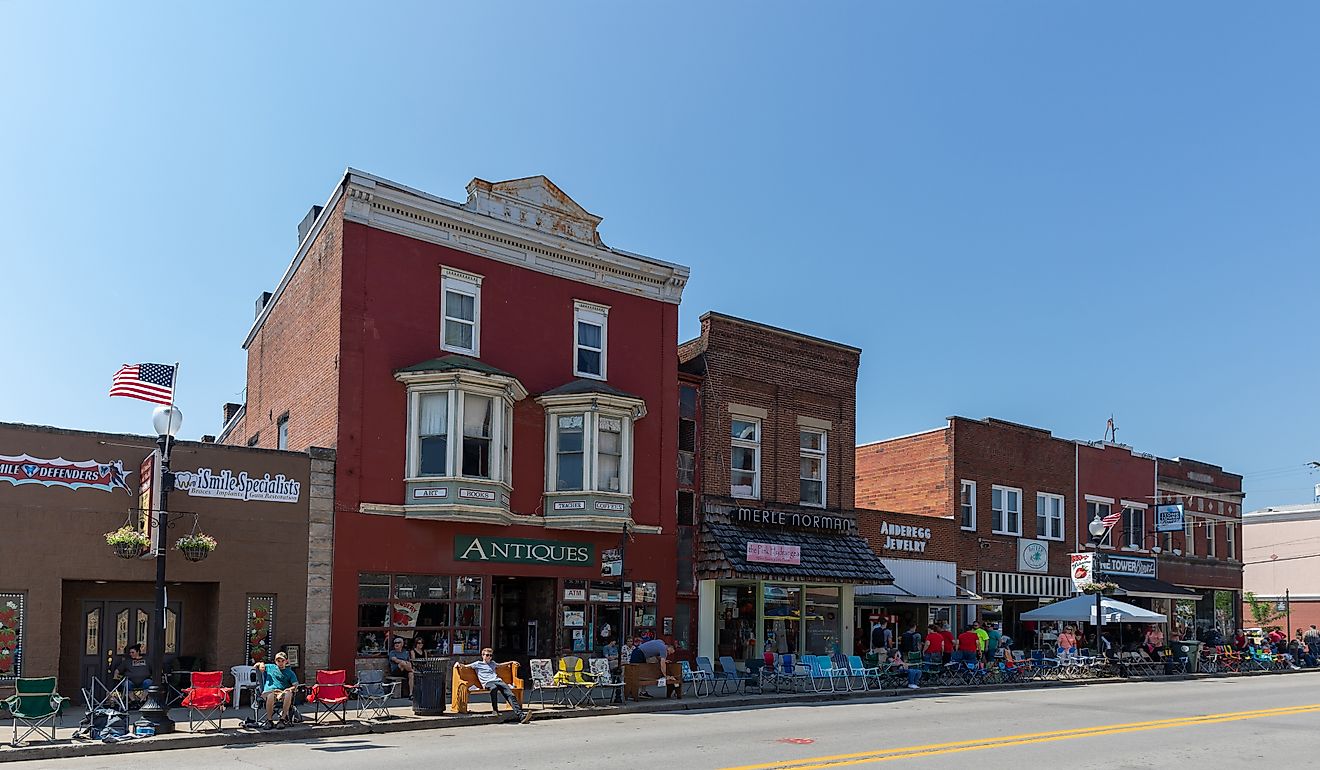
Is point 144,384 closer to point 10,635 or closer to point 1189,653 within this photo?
point 10,635

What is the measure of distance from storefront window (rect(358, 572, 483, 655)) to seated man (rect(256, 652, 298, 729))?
5095mm

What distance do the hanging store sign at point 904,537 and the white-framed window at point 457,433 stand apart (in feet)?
46.6

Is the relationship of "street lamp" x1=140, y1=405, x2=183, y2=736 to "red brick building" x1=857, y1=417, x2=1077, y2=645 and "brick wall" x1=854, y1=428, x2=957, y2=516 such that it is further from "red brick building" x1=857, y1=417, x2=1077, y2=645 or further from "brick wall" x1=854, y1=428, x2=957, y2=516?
"brick wall" x1=854, y1=428, x2=957, y2=516

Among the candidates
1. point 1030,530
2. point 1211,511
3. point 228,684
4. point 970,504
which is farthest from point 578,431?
point 1211,511

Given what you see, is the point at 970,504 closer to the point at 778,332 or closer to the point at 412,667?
the point at 778,332

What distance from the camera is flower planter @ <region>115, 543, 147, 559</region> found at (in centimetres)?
1919

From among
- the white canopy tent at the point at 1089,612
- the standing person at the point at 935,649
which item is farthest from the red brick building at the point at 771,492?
the white canopy tent at the point at 1089,612

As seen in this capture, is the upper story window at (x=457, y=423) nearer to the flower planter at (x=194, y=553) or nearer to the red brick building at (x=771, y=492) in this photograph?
the flower planter at (x=194, y=553)

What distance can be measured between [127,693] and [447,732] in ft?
16.7

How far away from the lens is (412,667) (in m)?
22.9

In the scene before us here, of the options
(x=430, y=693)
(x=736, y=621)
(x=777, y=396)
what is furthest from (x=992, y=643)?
(x=430, y=693)

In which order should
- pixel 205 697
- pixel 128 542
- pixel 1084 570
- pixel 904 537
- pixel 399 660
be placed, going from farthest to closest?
pixel 904 537 < pixel 1084 570 < pixel 399 660 < pixel 128 542 < pixel 205 697

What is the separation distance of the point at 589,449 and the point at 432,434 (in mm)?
3740

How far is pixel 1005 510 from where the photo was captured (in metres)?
39.1
